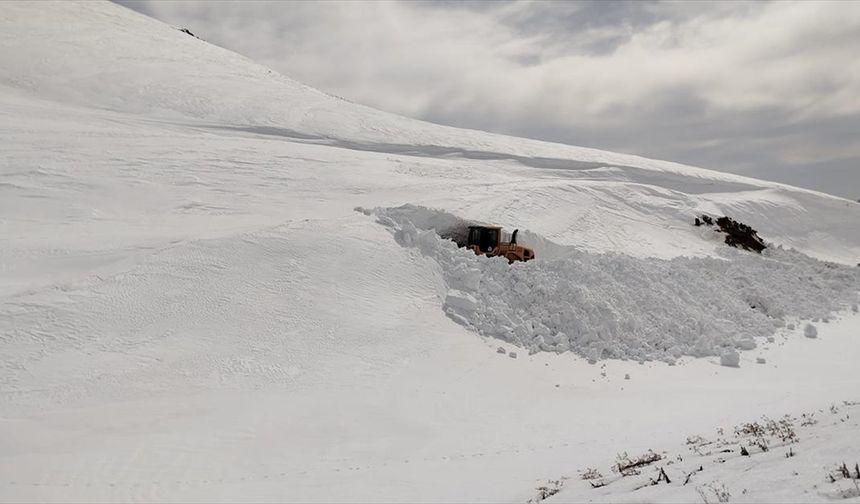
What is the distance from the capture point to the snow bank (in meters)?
12.9

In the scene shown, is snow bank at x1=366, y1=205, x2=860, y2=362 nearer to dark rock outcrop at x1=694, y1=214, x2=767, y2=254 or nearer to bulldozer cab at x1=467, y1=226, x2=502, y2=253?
bulldozer cab at x1=467, y1=226, x2=502, y2=253

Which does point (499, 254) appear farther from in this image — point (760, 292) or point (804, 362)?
point (760, 292)

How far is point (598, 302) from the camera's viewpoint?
13.9 m

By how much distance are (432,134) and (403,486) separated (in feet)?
87.3

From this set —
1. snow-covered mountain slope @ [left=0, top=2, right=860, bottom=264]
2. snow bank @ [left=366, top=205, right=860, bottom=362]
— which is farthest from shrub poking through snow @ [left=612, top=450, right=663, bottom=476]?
snow-covered mountain slope @ [left=0, top=2, right=860, bottom=264]

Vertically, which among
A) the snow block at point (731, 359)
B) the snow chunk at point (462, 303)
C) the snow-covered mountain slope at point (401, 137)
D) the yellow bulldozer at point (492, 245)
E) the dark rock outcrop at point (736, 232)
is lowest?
the snow block at point (731, 359)

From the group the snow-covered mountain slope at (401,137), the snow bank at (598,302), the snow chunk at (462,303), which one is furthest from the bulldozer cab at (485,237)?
the snow-covered mountain slope at (401,137)

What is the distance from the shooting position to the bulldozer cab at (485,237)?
634 inches

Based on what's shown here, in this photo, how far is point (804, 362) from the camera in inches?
549

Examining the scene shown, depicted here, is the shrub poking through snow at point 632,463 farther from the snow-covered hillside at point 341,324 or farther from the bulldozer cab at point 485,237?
the bulldozer cab at point 485,237

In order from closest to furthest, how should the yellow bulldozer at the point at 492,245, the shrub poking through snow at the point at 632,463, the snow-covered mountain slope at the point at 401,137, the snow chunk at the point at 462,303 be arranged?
the shrub poking through snow at the point at 632,463, the snow chunk at the point at 462,303, the yellow bulldozer at the point at 492,245, the snow-covered mountain slope at the point at 401,137

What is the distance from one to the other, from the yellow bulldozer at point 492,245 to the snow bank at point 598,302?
71cm

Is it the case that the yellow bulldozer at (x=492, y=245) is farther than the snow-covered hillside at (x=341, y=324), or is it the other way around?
the yellow bulldozer at (x=492, y=245)

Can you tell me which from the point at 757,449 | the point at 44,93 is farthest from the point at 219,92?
the point at 757,449
